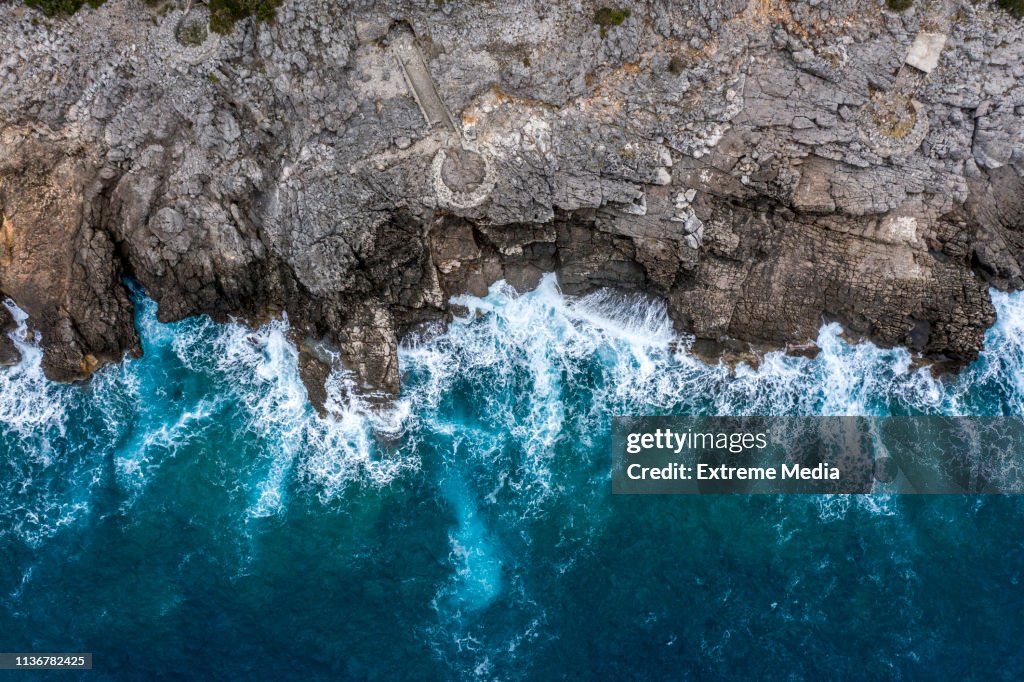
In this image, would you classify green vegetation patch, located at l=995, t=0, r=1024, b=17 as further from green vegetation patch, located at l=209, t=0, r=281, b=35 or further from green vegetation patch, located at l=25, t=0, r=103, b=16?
green vegetation patch, located at l=25, t=0, r=103, b=16

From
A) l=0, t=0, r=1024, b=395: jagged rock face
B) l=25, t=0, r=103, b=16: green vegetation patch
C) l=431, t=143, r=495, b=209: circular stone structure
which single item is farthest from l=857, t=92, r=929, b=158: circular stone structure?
l=25, t=0, r=103, b=16: green vegetation patch

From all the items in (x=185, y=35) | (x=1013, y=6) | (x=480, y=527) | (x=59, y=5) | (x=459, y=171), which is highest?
(x=59, y=5)

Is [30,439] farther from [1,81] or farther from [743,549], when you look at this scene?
[743,549]

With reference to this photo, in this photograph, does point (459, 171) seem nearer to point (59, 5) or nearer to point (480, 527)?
point (480, 527)

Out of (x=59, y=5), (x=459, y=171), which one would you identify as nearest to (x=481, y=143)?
(x=459, y=171)

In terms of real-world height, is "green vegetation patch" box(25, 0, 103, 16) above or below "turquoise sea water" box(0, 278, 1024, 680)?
above

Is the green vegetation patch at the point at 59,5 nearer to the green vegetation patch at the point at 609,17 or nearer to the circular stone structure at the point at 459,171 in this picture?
the circular stone structure at the point at 459,171
